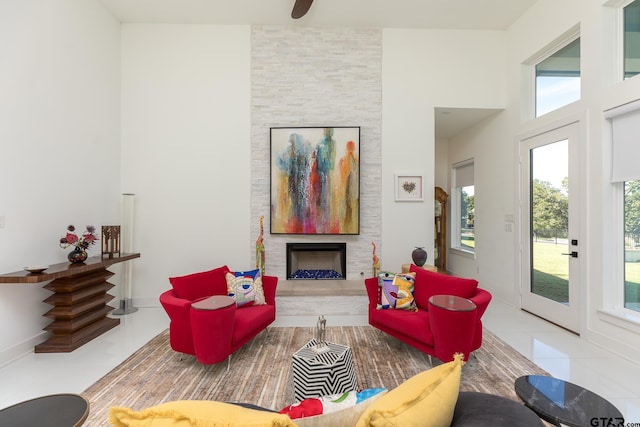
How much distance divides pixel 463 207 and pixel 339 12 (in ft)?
13.8

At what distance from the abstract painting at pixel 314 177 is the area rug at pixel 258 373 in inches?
69.1

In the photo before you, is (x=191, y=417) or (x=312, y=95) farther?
(x=312, y=95)

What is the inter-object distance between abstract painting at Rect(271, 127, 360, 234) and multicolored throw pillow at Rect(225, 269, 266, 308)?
126 cm

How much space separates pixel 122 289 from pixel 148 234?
86cm

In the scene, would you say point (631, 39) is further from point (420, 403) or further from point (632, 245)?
point (420, 403)

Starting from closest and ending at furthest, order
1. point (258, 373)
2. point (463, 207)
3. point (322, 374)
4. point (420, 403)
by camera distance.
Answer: point (420, 403)
point (322, 374)
point (258, 373)
point (463, 207)

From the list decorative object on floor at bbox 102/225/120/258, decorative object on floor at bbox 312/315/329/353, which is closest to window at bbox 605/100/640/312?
decorative object on floor at bbox 312/315/329/353

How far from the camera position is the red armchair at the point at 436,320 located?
2.43 metres

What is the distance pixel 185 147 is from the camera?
4.47 metres

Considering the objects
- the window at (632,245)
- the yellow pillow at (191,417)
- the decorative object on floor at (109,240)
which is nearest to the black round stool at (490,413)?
the yellow pillow at (191,417)

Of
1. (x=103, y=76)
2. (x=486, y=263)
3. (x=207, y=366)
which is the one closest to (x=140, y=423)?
(x=207, y=366)

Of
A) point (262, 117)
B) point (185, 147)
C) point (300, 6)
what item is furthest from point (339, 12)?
point (185, 147)

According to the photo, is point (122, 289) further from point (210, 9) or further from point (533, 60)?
point (533, 60)

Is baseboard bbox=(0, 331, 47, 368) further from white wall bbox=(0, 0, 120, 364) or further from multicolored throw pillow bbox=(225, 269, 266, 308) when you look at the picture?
multicolored throw pillow bbox=(225, 269, 266, 308)
